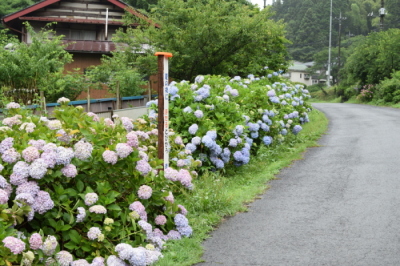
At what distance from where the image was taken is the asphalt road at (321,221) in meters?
4.71

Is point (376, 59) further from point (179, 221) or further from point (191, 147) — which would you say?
point (179, 221)

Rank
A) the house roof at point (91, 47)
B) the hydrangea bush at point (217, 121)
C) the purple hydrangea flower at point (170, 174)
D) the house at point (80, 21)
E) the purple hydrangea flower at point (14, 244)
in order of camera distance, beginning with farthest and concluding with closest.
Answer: the house at point (80, 21)
the house roof at point (91, 47)
the hydrangea bush at point (217, 121)
the purple hydrangea flower at point (170, 174)
the purple hydrangea flower at point (14, 244)

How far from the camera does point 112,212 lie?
456 centimetres

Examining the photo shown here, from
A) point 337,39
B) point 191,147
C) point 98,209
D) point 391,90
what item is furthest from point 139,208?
point 337,39

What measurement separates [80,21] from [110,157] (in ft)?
74.0

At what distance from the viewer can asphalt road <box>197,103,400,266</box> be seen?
471 centimetres

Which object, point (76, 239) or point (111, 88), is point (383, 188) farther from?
point (111, 88)

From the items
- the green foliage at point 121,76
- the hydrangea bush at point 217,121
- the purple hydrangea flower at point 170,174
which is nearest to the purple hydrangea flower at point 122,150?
the purple hydrangea flower at point 170,174

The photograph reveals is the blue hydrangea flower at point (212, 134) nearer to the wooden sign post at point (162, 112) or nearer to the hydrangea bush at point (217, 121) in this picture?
the hydrangea bush at point (217, 121)

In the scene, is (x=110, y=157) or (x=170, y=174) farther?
(x=170, y=174)

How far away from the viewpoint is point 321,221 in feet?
19.2

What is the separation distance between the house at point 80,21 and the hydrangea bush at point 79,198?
19321 millimetres

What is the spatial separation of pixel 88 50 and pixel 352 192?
18472mm

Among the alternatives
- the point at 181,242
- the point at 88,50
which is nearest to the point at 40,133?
the point at 181,242
